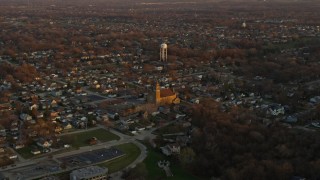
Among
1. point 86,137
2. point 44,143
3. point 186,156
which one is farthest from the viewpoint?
point 86,137

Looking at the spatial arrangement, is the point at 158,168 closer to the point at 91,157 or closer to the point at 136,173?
the point at 136,173

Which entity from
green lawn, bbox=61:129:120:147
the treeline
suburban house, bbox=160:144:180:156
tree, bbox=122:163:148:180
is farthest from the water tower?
tree, bbox=122:163:148:180

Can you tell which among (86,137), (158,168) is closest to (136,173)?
(158,168)

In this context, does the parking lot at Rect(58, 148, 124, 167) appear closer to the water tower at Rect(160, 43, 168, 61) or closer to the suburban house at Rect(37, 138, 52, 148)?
the suburban house at Rect(37, 138, 52, 148)

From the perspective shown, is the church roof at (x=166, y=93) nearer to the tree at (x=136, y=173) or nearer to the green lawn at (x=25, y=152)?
the green lawn at (x=25, y=152)

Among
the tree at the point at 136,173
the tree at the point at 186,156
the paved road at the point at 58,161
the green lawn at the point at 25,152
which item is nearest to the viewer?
the tree at the point at 136,173

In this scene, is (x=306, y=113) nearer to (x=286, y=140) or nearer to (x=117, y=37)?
(x=286, y=140)

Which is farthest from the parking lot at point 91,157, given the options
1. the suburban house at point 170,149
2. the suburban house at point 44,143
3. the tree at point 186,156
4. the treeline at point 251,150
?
the treeline at point 251,150
